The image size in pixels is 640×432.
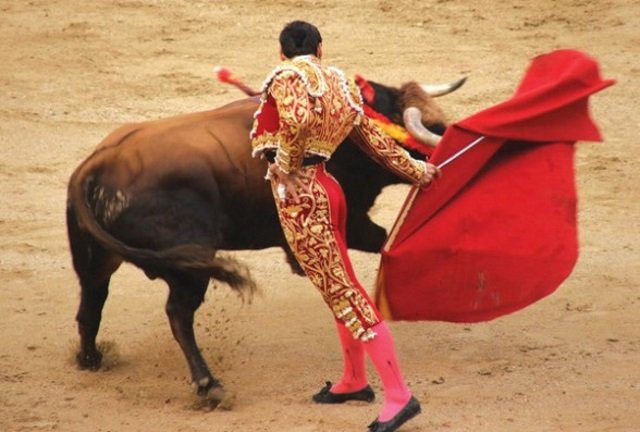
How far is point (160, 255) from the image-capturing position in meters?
5.90

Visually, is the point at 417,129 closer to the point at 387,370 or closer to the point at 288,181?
the point at 288,181

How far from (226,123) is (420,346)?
1.33 m

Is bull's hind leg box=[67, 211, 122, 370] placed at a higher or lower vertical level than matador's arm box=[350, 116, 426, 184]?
lower

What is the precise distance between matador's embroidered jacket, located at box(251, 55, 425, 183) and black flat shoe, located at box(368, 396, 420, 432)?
86 cm

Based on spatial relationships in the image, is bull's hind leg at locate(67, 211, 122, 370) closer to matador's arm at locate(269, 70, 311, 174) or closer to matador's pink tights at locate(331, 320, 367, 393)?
matador's pink tights at locate(331, 320, 367, 393)

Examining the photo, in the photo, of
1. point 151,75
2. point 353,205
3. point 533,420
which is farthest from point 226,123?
point 151,75

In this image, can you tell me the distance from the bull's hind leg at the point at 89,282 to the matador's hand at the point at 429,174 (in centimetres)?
138

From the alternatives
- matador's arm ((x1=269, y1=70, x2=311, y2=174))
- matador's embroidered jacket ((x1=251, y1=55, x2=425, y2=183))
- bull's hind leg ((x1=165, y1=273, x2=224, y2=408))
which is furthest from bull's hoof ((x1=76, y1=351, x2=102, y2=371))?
matador's arm ((x1=269, y1=70, x2=311, y2=174))

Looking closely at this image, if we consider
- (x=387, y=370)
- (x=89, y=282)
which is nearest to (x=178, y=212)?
(x=89, y=282)

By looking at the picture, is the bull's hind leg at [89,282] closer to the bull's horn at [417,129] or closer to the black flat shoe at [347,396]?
the black flat shoe at [347,396]

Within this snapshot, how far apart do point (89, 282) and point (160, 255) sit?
0.63 m

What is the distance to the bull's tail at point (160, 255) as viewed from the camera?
228 inches

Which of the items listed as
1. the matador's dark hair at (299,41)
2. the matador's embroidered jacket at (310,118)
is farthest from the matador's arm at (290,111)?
the matador's dark hair at (299,41)

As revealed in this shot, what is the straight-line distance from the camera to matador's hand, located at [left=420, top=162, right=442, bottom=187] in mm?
5750
